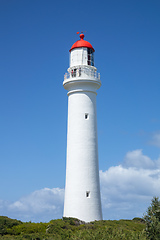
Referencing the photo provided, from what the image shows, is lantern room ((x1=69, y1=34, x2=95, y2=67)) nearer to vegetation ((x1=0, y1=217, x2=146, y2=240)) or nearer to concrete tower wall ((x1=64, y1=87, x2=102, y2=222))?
concrete tower wall ((x1=64, y1=87, x2=102, y2=222))

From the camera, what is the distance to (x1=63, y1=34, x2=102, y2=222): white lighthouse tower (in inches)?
1081

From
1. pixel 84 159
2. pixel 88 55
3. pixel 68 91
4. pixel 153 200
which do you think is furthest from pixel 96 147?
pixel 153 200

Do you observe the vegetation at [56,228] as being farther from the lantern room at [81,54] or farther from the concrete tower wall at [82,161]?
the lantern room at [81,54]

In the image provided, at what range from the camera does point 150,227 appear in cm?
1733

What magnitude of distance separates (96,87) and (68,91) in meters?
2.57

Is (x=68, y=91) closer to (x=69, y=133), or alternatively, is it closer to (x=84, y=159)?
(x=69, y=133)

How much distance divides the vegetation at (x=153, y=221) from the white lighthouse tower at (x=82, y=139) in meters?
10.0

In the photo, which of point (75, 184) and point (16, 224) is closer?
point (16, 224)

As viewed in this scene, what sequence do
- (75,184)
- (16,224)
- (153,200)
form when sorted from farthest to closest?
(75,184) → (16,224) → (153,200)

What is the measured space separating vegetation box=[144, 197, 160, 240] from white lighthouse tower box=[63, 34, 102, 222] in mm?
10048

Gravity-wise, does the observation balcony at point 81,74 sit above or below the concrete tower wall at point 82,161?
above

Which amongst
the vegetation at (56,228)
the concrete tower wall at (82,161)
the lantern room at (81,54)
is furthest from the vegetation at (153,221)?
the lantern room at (81,54)

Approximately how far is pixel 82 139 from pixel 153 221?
1231 cm

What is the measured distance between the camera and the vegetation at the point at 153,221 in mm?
17141
